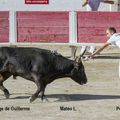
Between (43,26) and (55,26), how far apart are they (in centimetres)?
26

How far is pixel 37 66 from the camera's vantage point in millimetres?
9219

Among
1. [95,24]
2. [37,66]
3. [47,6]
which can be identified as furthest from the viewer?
[47,6]

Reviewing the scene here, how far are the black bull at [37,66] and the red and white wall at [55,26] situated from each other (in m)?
5.76

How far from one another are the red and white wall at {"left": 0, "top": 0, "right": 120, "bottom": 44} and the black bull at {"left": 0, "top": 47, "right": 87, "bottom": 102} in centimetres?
576

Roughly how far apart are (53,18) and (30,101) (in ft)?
20.8

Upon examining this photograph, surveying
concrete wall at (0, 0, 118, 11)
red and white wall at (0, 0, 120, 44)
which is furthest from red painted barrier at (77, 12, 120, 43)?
concrete wall at (0, 0, 118, 11)

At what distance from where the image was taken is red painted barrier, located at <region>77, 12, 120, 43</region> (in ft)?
49.4

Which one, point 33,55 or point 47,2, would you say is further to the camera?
point 47,2

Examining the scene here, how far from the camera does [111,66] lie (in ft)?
43.9

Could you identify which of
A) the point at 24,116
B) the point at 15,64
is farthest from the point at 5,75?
the point at 24,116

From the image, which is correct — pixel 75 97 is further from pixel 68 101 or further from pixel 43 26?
pixel 43 26

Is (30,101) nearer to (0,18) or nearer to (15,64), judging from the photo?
(15,64)

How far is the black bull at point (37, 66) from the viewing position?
30.2 feet

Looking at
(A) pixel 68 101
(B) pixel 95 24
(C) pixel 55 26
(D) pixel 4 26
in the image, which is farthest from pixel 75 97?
(D) pixel 4 26
